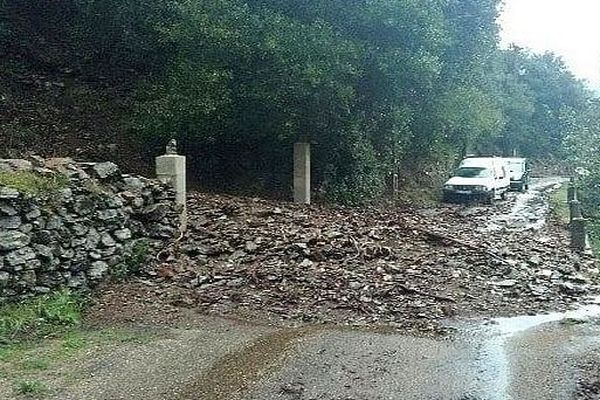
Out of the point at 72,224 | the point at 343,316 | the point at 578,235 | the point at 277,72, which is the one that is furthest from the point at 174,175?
the point at 578,235

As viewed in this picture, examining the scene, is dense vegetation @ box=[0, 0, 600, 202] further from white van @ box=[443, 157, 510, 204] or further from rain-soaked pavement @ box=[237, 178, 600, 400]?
rain-soaked pavement @ box=[237, 178, 600, 400]

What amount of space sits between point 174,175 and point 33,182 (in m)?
3.55

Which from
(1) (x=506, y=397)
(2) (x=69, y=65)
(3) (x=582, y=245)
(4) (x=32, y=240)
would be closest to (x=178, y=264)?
(4) (x=32, y=240)

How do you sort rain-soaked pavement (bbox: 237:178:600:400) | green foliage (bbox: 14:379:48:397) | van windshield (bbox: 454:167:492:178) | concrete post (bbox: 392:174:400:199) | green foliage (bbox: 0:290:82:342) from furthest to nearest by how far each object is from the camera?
van windshield (bbox: 454:167:492:178)
concrete post (bbox: 392:174:400:199)
green foliage (bbox: 0:290:82:342)
rain-soaked pavement (bbox: 237:178:600:400)
green foliage (bbox: 14:379:48:397)

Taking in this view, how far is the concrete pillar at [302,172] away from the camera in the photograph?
60.0ft

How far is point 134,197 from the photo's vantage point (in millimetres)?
11023

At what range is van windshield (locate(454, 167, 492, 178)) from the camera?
26.6 m

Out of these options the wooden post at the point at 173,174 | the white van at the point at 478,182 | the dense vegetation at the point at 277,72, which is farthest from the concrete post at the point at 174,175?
the white van at the point at 478,182

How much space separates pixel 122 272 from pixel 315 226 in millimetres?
4542

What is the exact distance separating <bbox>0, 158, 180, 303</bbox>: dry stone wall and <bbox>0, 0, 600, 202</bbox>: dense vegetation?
224 inches

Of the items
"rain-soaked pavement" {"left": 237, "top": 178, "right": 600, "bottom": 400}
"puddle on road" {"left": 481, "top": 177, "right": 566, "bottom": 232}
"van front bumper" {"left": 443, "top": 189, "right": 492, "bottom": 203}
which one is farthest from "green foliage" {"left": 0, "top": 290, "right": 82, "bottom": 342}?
"van front bumper" {"left": 443, "top": 189, "right": 492, "bottom": 203}

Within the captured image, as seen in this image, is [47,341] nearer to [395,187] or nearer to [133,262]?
[133,262]

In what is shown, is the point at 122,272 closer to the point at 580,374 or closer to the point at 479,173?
the point at 580,374

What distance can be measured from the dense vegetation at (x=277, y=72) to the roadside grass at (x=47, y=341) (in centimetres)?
887
